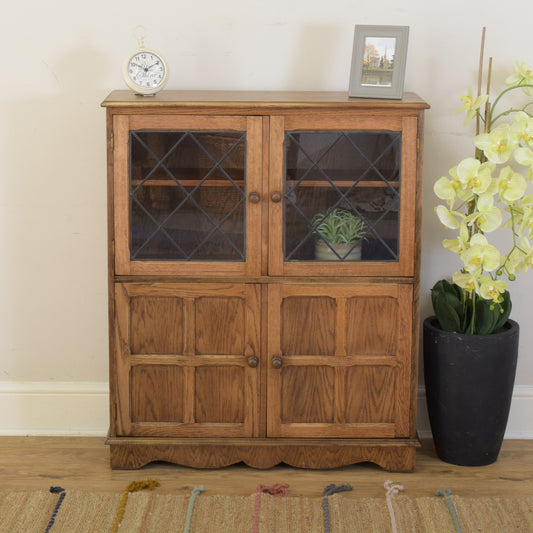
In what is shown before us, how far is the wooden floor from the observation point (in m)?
2.60

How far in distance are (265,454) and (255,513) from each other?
0.31 meters

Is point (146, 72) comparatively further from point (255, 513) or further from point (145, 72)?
point (255, 513)

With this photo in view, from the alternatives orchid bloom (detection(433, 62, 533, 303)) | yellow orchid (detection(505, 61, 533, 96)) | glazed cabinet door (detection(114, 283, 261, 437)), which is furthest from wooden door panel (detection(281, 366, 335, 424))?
yellow orchid (detection(505, 61, 533, 96))

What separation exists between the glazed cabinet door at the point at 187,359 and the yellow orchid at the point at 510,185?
0.86 m

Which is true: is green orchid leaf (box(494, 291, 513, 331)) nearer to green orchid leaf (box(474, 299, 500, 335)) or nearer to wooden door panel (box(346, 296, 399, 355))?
green orchid leaf (box(474, 299, 500, 335))

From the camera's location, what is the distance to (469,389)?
8.73ft

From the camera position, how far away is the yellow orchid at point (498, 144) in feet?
8.02

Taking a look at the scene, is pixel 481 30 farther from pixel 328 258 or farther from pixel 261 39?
pixel 328 258

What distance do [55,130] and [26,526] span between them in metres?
1.40

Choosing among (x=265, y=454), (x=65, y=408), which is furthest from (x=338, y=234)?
(x=65, y=408)

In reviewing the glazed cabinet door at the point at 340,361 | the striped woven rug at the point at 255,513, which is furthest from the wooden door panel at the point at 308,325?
the striped woven rug at the point at 255,513

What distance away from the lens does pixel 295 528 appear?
2348mm

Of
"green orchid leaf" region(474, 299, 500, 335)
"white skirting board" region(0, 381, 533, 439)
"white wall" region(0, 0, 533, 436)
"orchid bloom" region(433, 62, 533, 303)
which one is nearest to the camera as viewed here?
"orchid bloom" region(433, 62, 533, 303)

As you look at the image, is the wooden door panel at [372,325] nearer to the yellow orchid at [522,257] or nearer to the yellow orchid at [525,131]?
the yellow orchid at [522,257]
